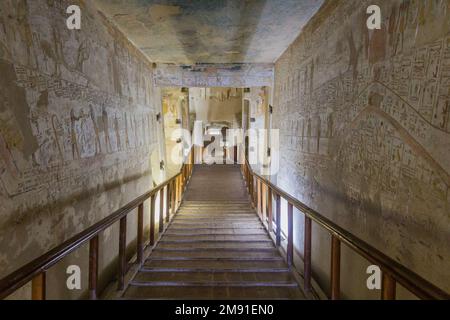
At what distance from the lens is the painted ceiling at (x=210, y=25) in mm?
3889

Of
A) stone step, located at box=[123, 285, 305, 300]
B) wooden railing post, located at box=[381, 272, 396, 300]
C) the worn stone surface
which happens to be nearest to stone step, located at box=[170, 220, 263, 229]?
stone step, located at box=[123, 285, 305, 300]

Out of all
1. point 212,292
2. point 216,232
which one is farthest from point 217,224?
point 212,292

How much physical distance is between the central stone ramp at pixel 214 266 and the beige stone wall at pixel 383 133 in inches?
30.4

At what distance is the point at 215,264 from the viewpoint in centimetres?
342

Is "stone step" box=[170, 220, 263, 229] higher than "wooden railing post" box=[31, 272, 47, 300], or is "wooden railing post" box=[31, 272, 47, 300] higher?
"wooden railing post" box=[31, 272, 47, 300]

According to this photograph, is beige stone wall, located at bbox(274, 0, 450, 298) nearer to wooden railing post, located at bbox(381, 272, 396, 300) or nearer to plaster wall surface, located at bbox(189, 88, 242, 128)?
wooden railing post, located at bbox(381, 272, 396, 300)

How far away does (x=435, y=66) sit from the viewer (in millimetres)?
1841

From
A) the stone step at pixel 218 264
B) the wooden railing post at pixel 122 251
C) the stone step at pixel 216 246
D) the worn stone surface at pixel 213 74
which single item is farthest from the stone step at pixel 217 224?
the worn stone surface at pixel 213 74

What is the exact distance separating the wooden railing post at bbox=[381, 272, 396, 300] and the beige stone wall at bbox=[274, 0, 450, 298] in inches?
23.5

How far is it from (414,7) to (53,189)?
10.4ft

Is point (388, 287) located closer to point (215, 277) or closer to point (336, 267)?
point (336, 267)

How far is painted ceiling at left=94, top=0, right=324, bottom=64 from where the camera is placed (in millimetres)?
3889

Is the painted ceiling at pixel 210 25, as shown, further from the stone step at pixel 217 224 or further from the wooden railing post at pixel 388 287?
the wooden railing post at pixel 388 287

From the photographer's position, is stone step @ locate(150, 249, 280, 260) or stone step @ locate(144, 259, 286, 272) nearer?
stone step @ locate(144, 259, 286, 272)
